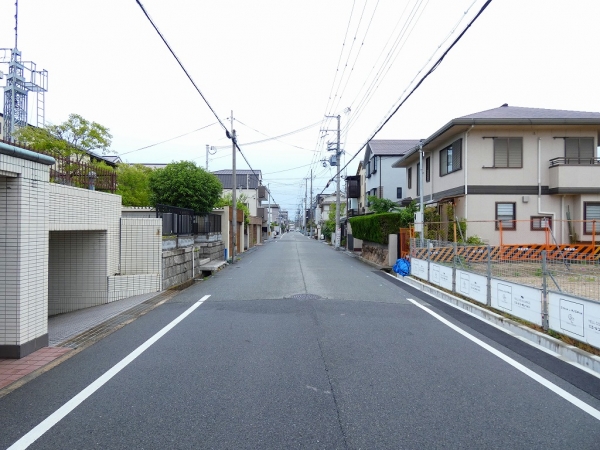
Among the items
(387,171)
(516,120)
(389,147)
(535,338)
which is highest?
(389,147)

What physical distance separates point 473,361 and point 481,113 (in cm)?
1895

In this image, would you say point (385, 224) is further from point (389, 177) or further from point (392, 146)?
point (392, 146)

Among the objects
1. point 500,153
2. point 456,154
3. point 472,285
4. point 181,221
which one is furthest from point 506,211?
point 181,221

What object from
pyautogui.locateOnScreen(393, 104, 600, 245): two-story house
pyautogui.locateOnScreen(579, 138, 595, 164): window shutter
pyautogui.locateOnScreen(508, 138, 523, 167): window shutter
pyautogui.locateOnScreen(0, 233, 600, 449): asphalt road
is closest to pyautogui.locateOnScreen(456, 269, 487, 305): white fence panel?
pyautogui.locateOnScreen(0, 233, 600, 449): asphalt road

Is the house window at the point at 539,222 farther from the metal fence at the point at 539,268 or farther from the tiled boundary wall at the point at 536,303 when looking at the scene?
the tiled boundary wall at the point at 536,303

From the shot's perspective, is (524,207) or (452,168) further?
(452,168)

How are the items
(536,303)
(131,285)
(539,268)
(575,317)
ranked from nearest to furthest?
(575,317) < (536,303) < (539,268) < (131,285)

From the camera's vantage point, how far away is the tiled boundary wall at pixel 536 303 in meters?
6.30

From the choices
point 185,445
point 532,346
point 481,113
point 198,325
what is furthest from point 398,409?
point 481,113

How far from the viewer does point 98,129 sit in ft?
74.1

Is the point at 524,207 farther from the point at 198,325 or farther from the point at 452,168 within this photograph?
Result: the point at 198,325

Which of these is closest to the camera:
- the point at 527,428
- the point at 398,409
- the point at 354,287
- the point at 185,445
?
the point at 185,445

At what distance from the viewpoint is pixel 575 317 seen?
662 centimetres

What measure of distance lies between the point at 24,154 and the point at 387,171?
36160mm
